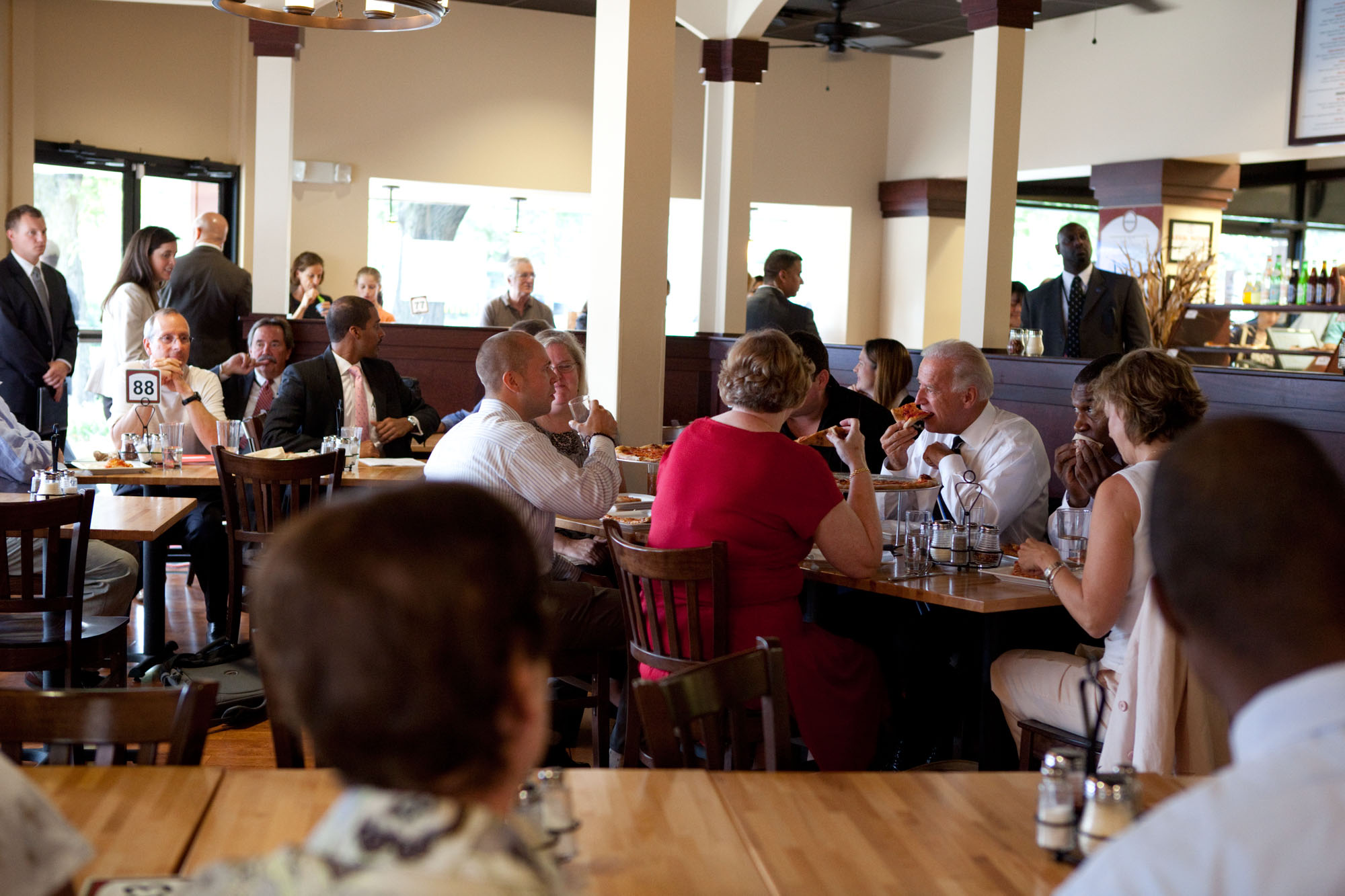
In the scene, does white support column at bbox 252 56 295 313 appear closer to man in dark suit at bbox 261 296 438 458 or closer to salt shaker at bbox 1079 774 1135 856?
man in dark suit at bbox 261 296 438 458

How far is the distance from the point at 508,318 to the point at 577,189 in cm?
202

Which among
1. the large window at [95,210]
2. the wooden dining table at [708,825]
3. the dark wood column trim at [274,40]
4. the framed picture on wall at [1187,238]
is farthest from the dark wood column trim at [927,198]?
the wooden dining table at [708,825]

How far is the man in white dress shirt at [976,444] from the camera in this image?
413 cm

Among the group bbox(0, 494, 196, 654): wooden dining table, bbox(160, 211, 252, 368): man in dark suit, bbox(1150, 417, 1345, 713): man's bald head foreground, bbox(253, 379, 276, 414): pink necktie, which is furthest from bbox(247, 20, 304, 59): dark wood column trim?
bbox(1150, 417, 1345, 713): man's bald head foreground

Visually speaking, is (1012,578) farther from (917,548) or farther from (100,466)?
(100,466)

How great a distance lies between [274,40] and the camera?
306 inches

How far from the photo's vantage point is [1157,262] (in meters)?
8.82

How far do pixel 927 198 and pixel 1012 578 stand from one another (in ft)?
28.3

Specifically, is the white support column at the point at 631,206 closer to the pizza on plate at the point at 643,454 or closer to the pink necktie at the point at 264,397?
the pizza on plate at the point at 643,454

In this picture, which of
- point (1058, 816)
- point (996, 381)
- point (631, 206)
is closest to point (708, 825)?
point (1058, 816)

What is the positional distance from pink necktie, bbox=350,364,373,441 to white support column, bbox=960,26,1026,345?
10.4 feet

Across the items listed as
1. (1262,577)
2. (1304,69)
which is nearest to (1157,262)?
(1304,69)

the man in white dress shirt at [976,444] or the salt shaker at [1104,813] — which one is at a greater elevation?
the man in white dress shirt at [976,444]

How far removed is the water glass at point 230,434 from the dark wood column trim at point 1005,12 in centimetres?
419
